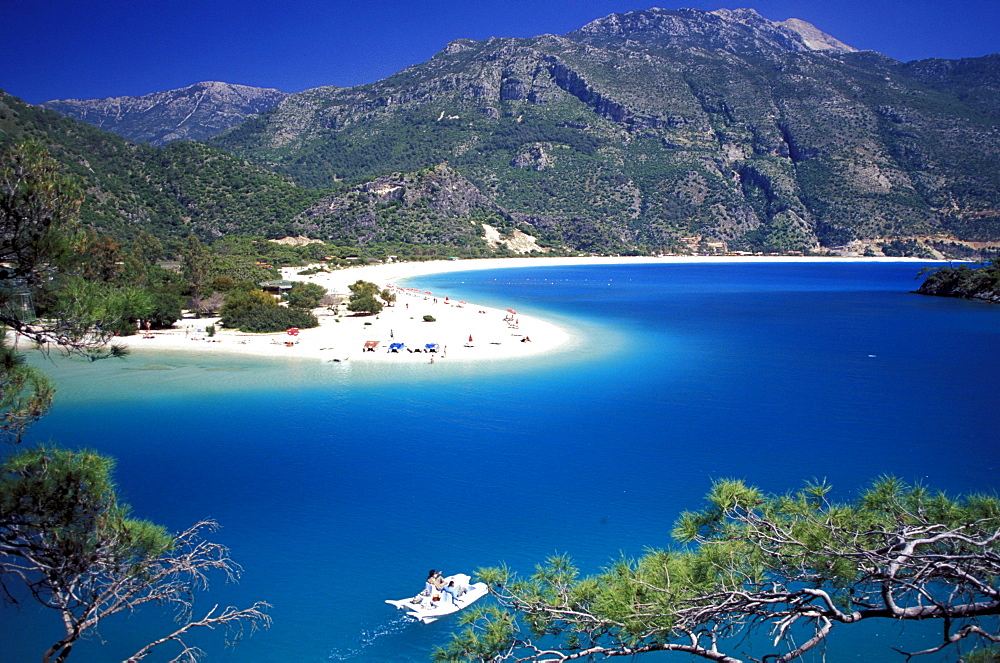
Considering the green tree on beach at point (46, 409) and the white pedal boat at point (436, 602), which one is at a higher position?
the green tree on beach at point (46, 409)

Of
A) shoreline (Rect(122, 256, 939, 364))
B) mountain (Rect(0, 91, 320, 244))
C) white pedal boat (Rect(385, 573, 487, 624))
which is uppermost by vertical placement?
mountain (Rect(0, 91, 320, 244))

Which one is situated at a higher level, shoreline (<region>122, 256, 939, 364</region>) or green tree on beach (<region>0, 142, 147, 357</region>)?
green tree on beach (<region>0, 142, 147, 357</region>)

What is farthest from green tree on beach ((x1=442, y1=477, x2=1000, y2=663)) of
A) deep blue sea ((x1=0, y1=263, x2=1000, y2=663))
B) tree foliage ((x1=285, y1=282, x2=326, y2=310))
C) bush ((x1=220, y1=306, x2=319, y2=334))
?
tree foliage ((x1=285, y1=282, x2=326, y2=310))

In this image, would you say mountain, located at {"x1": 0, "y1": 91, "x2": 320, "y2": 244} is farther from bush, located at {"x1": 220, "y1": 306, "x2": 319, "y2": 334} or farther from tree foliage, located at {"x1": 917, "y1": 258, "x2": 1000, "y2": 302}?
tree foliage, located at {"x1": 917, "y1": 258, "x2": 1000, "y2": 302}

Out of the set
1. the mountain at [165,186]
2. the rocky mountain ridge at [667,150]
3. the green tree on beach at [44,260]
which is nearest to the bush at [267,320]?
the green tree on beach at [44,260]

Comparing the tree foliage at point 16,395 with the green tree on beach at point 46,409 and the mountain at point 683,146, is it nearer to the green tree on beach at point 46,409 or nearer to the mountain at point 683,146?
the green tree on beach at point 46,409

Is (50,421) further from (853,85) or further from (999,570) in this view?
(853,85)

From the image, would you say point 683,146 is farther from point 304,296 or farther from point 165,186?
point 304,296
